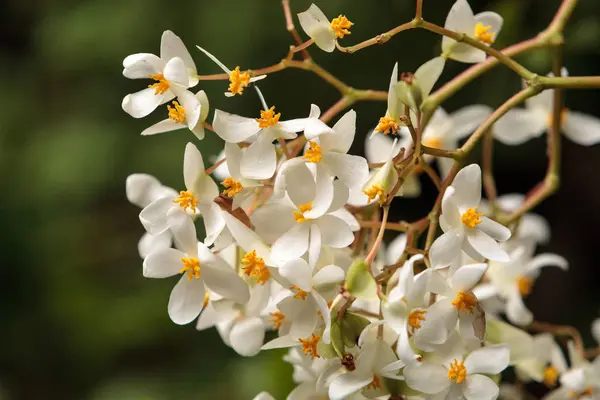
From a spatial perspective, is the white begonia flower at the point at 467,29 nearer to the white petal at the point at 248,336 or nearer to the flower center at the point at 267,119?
the flower center at the point at 267,119

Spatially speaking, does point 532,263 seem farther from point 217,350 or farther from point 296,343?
point 217,350

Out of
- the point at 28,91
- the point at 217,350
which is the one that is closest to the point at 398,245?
the point at 217,350

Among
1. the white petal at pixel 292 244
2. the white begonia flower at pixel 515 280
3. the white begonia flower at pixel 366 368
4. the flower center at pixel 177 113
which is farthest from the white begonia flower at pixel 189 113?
the white begonia flower at pixel 515 280

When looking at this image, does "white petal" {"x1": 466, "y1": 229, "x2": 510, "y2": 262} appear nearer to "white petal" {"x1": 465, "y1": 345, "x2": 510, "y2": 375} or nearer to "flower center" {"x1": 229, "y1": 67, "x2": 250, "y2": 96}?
"white petal" {"x1": 465, "y1": 345, "x2": 510, "y2": 375}

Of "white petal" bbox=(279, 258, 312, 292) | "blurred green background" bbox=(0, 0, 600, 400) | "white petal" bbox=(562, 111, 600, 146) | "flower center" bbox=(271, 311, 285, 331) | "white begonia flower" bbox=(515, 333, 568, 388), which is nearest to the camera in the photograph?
"white petal" bbox=(279, 258, 312, 292)

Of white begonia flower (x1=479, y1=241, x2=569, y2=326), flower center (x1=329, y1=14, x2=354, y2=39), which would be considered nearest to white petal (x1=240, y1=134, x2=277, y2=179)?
flower center (x1=329, y1=14, x2=354, y2=39)

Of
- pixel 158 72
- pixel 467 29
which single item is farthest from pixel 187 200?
pixel 467 29
